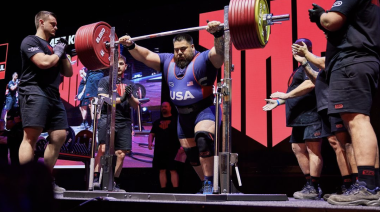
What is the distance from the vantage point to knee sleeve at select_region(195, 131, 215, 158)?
2.83 metres

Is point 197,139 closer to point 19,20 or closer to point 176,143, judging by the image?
point 176,143

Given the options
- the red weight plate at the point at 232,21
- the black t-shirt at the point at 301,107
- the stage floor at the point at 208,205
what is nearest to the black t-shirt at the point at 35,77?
the stage floor at the point at 208,205

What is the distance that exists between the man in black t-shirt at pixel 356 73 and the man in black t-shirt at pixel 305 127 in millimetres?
1069

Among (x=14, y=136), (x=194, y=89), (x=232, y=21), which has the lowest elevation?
(x=14, y=136)

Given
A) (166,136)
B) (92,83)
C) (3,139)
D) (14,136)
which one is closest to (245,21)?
(166,136)

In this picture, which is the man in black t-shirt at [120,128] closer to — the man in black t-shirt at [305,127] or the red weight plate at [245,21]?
the man in black t-shirt at [305,127]

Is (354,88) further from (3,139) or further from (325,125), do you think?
(3,139)

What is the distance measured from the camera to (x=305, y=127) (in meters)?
3.21

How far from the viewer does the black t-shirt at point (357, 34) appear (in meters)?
2.01

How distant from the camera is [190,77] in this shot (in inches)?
123

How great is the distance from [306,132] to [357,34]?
129cm

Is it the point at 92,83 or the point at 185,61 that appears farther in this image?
the point at 92,83

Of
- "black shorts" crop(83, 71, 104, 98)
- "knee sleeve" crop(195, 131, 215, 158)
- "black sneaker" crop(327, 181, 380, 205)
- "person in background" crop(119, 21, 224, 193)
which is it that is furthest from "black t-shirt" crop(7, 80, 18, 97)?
"black sneaker" crop(327, 181, 380, 205)

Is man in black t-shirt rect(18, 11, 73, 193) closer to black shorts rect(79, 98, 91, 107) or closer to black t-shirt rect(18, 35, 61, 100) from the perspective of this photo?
black t-shirt rect(18, 35, 61, 100)
